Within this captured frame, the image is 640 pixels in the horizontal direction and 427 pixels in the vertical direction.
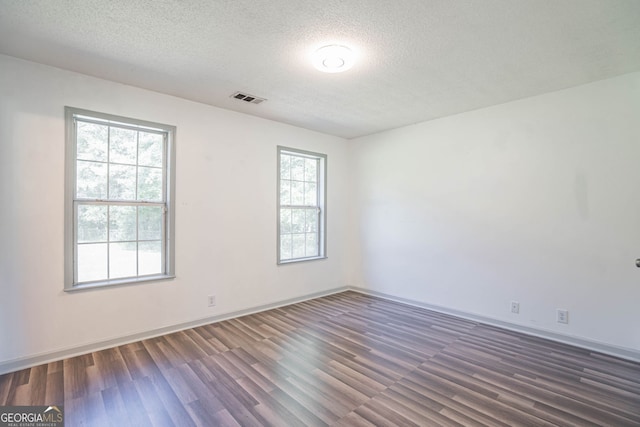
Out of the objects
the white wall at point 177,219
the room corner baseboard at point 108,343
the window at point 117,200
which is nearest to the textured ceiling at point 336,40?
the white wall at point 177,219

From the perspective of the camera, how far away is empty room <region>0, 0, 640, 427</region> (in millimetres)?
2037

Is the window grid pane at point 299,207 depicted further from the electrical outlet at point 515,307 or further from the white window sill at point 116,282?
the electrical outlet at point 515,307

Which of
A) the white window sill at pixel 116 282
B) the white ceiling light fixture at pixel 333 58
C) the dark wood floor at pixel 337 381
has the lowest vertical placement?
the dark wood floor at pixel 337 381

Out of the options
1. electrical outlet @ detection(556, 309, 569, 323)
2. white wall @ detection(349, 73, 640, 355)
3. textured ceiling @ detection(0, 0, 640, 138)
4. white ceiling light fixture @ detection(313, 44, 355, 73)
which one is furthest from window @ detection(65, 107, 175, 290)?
electrical outlet @ detection(556, 309, 569, 323)

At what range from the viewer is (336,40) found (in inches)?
88.5

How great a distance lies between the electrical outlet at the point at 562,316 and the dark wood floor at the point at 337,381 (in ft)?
0.84

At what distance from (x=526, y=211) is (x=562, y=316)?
1.11 meters

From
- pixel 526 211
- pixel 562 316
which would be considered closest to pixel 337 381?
pixel 562 316

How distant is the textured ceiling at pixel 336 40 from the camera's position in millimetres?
1918

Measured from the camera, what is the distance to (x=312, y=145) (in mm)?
4719

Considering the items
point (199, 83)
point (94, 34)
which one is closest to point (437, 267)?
point (199, 83)

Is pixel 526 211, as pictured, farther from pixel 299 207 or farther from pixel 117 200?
pixel 117 200

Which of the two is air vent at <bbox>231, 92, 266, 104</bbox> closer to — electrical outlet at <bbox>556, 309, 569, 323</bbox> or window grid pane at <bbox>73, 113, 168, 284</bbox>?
window grid pane at <bbox>73, 113, 168, 284</bbox>

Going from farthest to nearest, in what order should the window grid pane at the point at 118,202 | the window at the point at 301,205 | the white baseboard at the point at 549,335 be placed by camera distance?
the window at the point at 301,205, the window grid pane at the point at 118,202, the white baseboard at the point at 549,335
